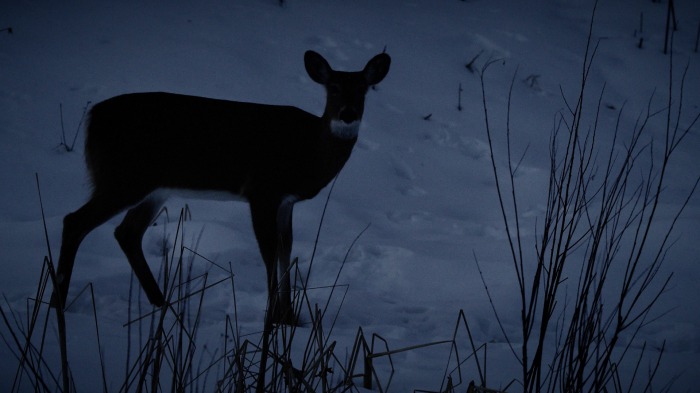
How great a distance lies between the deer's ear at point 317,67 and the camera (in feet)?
13.4

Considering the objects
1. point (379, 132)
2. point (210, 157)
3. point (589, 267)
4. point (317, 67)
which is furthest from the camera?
point (379, 132)

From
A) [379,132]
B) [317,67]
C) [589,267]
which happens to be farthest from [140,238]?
[379,132]

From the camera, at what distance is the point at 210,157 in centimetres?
374

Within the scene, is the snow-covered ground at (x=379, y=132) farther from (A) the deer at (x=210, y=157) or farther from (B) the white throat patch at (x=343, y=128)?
(B) the white throat patch at (x=343, y=128)

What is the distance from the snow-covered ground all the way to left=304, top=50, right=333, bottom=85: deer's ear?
48.1 inches

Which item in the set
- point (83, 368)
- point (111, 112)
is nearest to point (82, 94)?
point (111, 112)

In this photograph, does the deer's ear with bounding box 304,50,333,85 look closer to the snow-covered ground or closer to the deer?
the deer

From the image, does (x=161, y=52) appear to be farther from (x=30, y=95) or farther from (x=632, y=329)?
(x=632, y=329)

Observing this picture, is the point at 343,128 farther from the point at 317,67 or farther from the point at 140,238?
the point at 140,238

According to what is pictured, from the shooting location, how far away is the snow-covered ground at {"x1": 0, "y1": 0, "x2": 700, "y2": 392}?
3500 millimetres

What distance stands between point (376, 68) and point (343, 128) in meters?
0.62

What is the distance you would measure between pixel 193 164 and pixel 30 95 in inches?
138

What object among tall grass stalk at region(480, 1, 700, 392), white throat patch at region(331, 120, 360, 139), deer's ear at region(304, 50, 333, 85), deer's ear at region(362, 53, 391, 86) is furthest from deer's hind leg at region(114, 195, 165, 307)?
tall grass stalk at region(480, 1, 700, 392)

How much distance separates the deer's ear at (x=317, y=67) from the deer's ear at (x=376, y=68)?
261mm
